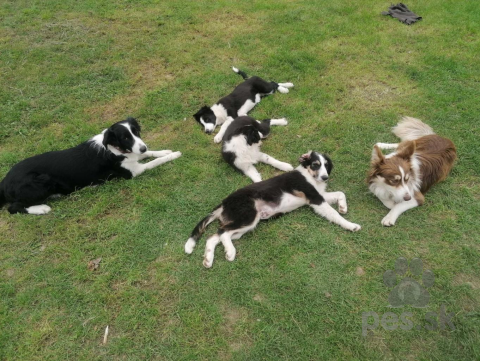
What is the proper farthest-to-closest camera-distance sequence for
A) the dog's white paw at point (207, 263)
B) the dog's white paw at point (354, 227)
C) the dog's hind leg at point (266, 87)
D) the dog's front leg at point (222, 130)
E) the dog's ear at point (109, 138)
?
the dog's hind leg at point (266, 87), the dog's front leg at point (222, 130), the dog's ear at point (109, 138), the dog's white paw at point (354, 227), the dog's white paw at point (207, 263)

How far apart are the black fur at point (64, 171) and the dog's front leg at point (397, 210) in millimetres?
3438

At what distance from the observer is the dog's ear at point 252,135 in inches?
180

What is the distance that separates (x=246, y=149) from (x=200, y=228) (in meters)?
1.43

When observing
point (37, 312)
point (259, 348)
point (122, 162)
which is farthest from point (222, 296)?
point (122, 162)

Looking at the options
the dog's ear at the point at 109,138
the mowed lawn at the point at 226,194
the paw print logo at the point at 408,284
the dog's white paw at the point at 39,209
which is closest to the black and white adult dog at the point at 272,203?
the mowed lawn at the point at 226,194

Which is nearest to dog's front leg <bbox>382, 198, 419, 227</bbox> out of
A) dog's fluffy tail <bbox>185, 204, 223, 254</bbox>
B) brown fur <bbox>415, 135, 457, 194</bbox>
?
brown fur <bbox>415, 135, 457, 194</bbox>

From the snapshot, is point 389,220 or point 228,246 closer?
point 228,246

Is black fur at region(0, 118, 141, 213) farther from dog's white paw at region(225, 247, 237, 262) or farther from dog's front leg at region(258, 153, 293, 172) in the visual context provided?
dog's white paw at region(225, 247, 237, 262)

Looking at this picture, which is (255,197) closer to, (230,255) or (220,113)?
(230,255)

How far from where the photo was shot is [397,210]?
147 inches

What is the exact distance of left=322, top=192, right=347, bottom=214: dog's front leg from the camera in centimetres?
384

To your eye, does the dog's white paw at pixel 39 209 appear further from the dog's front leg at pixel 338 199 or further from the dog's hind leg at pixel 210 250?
the dog's front leg at pixel 338 199

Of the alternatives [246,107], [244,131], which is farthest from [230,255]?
[246,107]

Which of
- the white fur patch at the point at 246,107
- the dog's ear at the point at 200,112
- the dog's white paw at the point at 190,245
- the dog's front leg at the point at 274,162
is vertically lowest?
the dog's white paw at the point at 190,245
